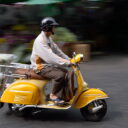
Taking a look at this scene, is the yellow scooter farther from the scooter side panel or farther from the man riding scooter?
the man riding scooter

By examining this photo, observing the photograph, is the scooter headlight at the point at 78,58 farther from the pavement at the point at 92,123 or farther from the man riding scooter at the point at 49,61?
the pavement at the point at 92,123

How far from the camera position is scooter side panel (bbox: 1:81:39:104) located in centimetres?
630

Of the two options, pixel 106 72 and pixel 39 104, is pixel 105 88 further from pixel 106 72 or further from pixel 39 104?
pixel 39 104

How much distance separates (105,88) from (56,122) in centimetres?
246

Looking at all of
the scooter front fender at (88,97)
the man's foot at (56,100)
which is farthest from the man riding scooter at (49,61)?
the scooter front fender at (88,97)

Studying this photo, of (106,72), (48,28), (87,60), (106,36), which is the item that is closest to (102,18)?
(106,36)

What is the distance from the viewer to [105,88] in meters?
8.59

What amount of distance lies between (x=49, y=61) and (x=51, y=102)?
0.70 m

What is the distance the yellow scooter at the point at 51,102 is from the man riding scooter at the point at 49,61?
15cm

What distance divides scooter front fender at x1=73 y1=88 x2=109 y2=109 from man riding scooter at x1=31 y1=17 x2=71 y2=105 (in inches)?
10.5

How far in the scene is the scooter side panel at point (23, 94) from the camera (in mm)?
6301

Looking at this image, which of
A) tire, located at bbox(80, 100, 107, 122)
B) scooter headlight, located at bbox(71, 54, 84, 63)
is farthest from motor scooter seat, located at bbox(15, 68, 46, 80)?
tire, located at bbox(80, 100, 107, 122)

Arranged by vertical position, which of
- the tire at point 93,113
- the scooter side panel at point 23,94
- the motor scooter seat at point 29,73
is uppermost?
the motor scooter seat at point 29,73

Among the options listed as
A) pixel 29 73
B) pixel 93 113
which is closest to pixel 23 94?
pixel 29 73
